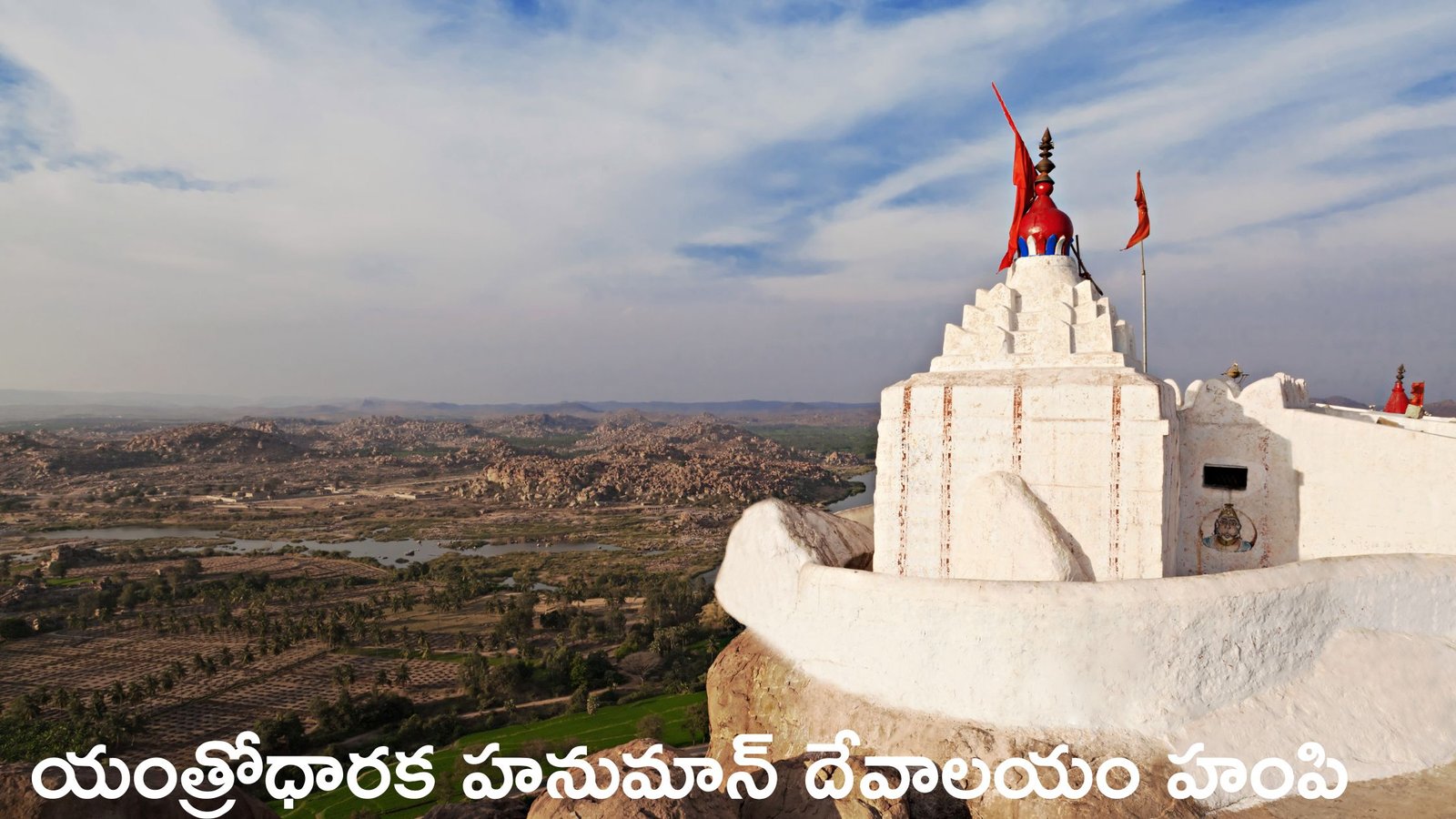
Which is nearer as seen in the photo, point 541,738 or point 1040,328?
point 1040,328

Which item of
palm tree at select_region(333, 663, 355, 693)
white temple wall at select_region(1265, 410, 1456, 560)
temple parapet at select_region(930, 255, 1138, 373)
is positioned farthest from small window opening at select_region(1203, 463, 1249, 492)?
palm tree at select_region(333, 663, 355, 693)

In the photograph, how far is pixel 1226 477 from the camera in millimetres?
12359

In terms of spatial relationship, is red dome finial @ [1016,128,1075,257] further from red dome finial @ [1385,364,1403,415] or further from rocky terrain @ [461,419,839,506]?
rocky terrain @ [461,419,839,506]

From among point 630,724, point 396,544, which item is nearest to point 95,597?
point 396,544

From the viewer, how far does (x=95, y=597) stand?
48250 millimetres

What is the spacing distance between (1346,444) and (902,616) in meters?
7.85

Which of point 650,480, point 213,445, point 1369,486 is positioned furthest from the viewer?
point 213,445

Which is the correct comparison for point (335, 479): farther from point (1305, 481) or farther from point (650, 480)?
point (1305, 481)

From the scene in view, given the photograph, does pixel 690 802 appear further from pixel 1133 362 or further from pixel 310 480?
pixel 310 480

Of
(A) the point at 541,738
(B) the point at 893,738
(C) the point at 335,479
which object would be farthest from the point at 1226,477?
(C) the point at 335,479

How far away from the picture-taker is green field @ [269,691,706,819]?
75.6 feet

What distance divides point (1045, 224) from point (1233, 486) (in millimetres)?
5485

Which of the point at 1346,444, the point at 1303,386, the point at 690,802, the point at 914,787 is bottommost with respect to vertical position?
the point at 914,787

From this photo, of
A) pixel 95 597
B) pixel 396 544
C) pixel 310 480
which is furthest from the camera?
pixel 310 480
